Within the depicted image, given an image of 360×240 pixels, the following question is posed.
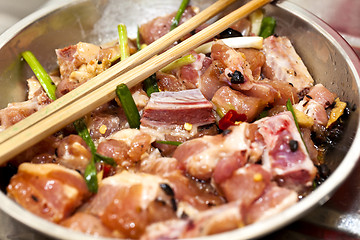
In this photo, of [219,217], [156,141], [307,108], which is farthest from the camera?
[307,108]

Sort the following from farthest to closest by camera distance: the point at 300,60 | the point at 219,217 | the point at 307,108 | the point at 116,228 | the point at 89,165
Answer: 1. the point at 300,60
2. the point at 307,108
3. the point at 89,165
4. the point at 116,228
5. the point at 219,217

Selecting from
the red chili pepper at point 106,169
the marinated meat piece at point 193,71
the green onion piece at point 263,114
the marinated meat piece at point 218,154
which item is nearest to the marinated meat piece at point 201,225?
the marinated meat piece at point 218,154

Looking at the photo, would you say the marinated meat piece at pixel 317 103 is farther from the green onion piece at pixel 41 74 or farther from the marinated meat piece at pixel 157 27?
the green onion piece at pixel 41 74

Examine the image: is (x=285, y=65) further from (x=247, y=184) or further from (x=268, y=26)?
(x=247, y=184)

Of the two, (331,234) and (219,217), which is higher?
(219,217)

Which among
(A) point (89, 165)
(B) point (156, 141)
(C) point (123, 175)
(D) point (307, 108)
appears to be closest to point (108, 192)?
(C) point (123, 175)

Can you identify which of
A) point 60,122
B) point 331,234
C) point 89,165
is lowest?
point 331,234

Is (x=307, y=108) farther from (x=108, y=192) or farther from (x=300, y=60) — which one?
(x=108, y=192)
